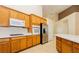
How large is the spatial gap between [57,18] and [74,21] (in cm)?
55

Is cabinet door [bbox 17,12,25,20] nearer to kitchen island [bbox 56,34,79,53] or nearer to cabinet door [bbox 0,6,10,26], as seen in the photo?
cabinet door [bbox 0,6,10,26]

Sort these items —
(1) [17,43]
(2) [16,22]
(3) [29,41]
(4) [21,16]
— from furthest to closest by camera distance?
(3) [29,41] < (4) [21,16] < (2) [16,22] < (1) [17,43]

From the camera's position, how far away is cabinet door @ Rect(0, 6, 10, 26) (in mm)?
3475

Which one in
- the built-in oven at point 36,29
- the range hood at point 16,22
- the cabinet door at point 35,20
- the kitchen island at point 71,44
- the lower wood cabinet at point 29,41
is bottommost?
the lower wood cabinet at point 29,41

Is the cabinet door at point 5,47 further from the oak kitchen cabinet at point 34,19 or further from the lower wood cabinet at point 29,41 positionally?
the oak kitchen cabinet at point 34,19

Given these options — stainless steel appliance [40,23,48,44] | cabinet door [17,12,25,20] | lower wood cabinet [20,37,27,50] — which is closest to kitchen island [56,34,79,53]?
lower wood cabinet [20,37,27,50]

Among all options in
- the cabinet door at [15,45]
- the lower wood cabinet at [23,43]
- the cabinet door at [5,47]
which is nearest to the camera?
the cabinet door at [5,47]

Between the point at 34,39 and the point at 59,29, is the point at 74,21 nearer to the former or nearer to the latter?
the point at 59,29

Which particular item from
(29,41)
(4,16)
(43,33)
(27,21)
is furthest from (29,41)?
(4,16)

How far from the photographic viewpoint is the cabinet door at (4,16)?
347 cm

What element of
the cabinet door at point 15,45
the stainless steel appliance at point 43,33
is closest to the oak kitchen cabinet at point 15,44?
the cabinet door at point 15,45

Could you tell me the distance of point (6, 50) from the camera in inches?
128

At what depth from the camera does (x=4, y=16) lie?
360 centimetres

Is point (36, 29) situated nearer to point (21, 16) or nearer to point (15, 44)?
point (21, 16)
